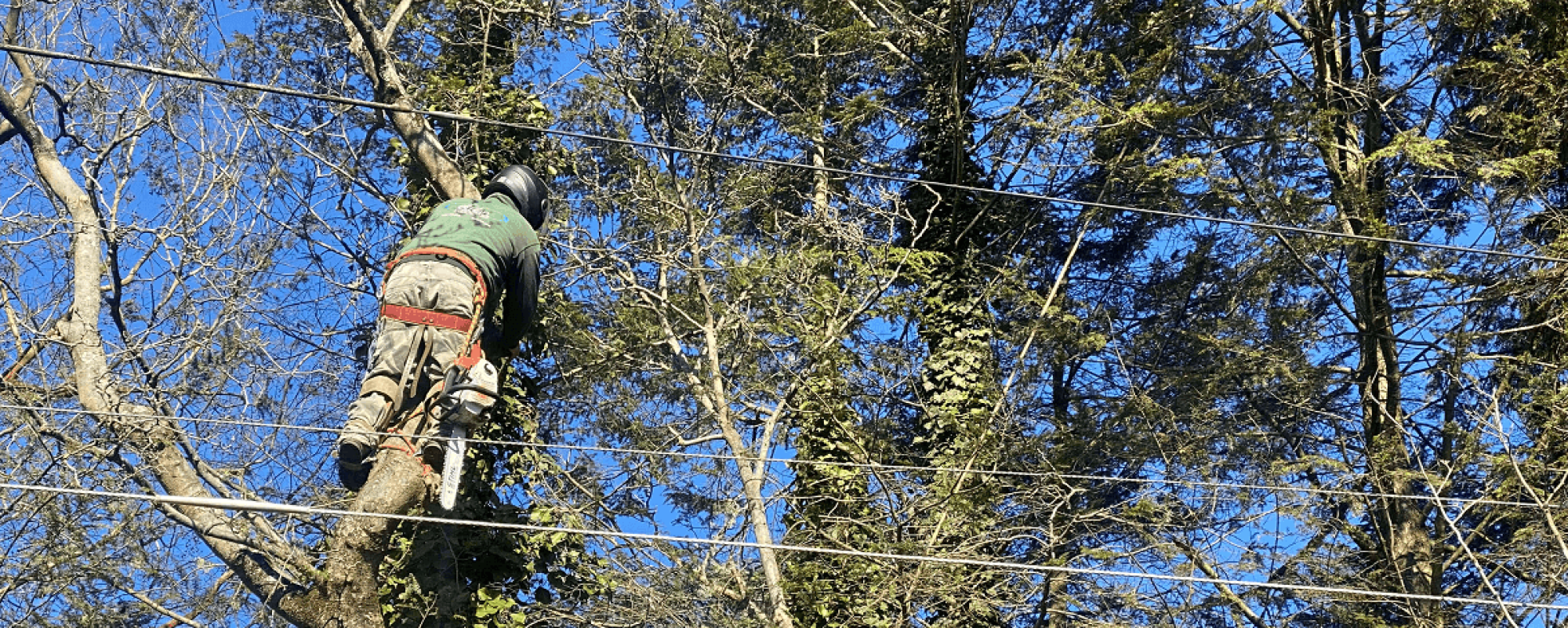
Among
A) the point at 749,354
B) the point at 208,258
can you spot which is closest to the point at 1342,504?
the point at 749,354

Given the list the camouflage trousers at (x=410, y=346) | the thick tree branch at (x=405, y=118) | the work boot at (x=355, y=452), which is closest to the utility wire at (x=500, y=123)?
the thick tree branch at (x=405, y=118)

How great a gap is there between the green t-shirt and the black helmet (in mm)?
56

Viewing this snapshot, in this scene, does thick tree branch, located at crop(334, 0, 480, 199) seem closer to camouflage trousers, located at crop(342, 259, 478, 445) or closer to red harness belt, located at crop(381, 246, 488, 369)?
red harness belt, located at crop(381, 246, 488, 369)

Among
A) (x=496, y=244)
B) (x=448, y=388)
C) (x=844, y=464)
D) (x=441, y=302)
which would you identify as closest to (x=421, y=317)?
(x=441, y=302)

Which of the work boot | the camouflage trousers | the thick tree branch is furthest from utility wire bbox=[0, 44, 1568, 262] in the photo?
the work boot

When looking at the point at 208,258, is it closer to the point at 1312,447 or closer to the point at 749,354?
the point at 749,354

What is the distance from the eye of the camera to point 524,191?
1048 cm

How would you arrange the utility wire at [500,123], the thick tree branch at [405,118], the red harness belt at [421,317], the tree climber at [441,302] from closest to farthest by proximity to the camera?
the utility wire at [500,123] → the tree climber at [441,302] → the red harness belt at [421,317] → the thick tree branch at [405,118]

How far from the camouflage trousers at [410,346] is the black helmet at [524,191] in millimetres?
1108

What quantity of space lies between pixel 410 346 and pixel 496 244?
40.8 inches

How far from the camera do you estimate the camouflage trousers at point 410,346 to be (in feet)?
28.8

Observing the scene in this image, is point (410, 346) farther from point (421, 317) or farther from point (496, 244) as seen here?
point (496, 244)

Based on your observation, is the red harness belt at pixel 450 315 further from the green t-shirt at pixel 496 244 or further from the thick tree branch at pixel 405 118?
the thick tree branch at pixel 405 118

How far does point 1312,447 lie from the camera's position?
1387cm
